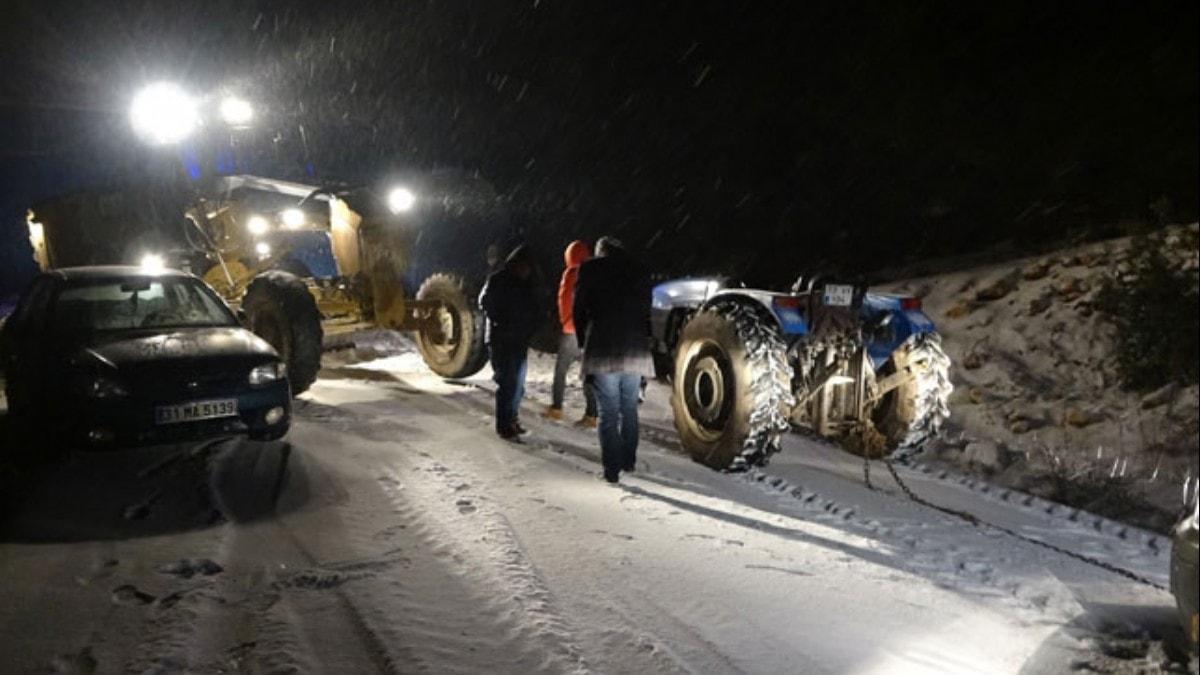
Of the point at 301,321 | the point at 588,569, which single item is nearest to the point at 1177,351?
the point at 588,569

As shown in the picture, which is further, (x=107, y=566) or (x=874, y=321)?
(x=874, y=321)

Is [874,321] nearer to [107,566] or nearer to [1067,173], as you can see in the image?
[107,566]

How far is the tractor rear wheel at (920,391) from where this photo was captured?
648cm

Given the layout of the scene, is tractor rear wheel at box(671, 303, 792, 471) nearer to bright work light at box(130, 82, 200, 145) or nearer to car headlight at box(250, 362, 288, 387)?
car headlight at box(250, 362, 288, 387)

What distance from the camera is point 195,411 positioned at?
19.4ft

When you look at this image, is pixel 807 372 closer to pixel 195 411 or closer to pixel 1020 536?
pixel 1020 536

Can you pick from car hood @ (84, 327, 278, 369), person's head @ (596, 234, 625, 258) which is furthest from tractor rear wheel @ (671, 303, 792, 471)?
car hood @ (84, 327, 278, 369)

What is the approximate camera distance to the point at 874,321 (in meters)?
6.84

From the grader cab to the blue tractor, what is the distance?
451 centimetres

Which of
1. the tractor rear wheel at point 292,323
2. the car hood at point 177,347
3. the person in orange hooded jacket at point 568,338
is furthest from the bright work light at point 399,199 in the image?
the car hood at point 177,347

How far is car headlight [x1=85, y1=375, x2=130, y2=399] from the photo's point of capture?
5656mm

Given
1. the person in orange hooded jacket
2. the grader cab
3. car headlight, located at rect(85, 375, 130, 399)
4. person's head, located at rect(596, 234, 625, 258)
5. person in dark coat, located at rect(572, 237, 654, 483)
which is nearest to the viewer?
car headlight, located at rect(85, 375, 130, 399)

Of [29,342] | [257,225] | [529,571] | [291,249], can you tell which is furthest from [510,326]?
[291,249]

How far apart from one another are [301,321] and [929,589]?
6833 millimetres
